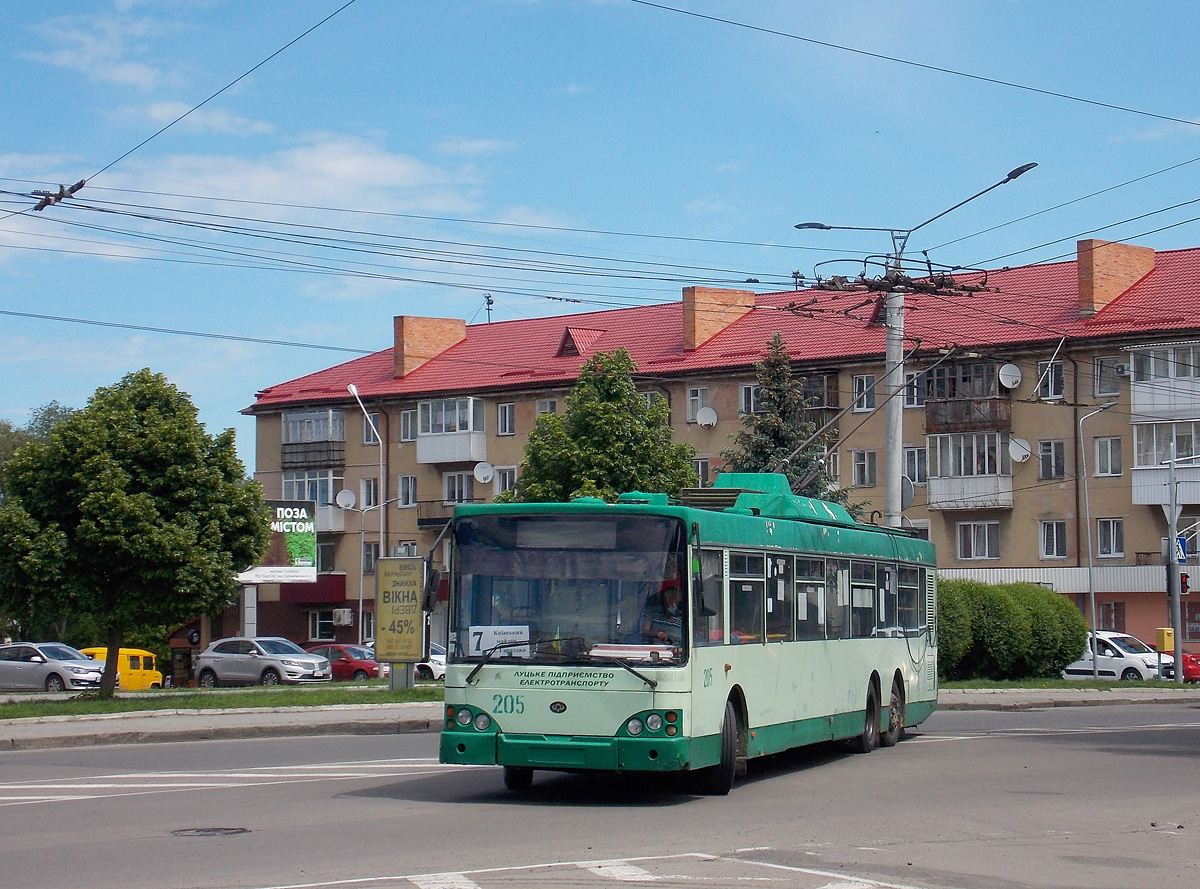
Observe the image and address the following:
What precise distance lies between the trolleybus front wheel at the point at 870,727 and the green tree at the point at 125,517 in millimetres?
13188

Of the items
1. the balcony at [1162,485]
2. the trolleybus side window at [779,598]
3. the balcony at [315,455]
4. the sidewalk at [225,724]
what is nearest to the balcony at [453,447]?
the balcony at [315,455]

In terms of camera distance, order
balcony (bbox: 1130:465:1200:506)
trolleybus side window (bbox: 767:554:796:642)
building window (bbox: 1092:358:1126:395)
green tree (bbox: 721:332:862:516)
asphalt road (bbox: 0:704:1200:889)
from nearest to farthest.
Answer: asphalt road (bbox: 0:704:1200:889) → trolleybus side window (bbox: 767:554:796:642) → green tree (bbox: 721:332:862:516) → balcony (bbox: 1130:465:1200:506) → building window (bbox: 1092:358:1126:395)

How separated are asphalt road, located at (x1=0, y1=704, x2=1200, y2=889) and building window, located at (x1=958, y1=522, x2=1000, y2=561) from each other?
39799mm

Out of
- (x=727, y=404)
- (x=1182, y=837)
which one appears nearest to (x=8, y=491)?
(x=1182, y=837)

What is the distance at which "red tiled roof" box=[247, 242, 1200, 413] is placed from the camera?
5672 cm

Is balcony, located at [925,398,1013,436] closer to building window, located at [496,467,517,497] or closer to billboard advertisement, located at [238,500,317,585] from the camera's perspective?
building window, located at [496,467,517,497]

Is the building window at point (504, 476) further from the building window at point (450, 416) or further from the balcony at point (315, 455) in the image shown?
the balcony at point (315, 455)

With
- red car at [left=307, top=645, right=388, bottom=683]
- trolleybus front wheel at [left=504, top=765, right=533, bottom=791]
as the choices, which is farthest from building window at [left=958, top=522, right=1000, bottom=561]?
trolleybus front wheel at [left=504, top=765, right=533, bottom=791]

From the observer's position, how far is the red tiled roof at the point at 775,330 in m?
56.7

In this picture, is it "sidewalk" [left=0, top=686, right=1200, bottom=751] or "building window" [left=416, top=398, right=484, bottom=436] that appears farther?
"building window" [left=416, top=398, right=484, bottom=436]

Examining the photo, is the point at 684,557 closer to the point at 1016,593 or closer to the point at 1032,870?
the point at 1032,870

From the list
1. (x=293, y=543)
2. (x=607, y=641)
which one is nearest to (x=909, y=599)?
(x=607, y=641)

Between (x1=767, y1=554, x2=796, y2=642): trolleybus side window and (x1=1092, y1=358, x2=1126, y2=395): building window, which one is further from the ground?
(x1=1092, y1=358, x2=1126, y2=395): building window

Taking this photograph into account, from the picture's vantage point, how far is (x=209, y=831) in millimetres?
11055
